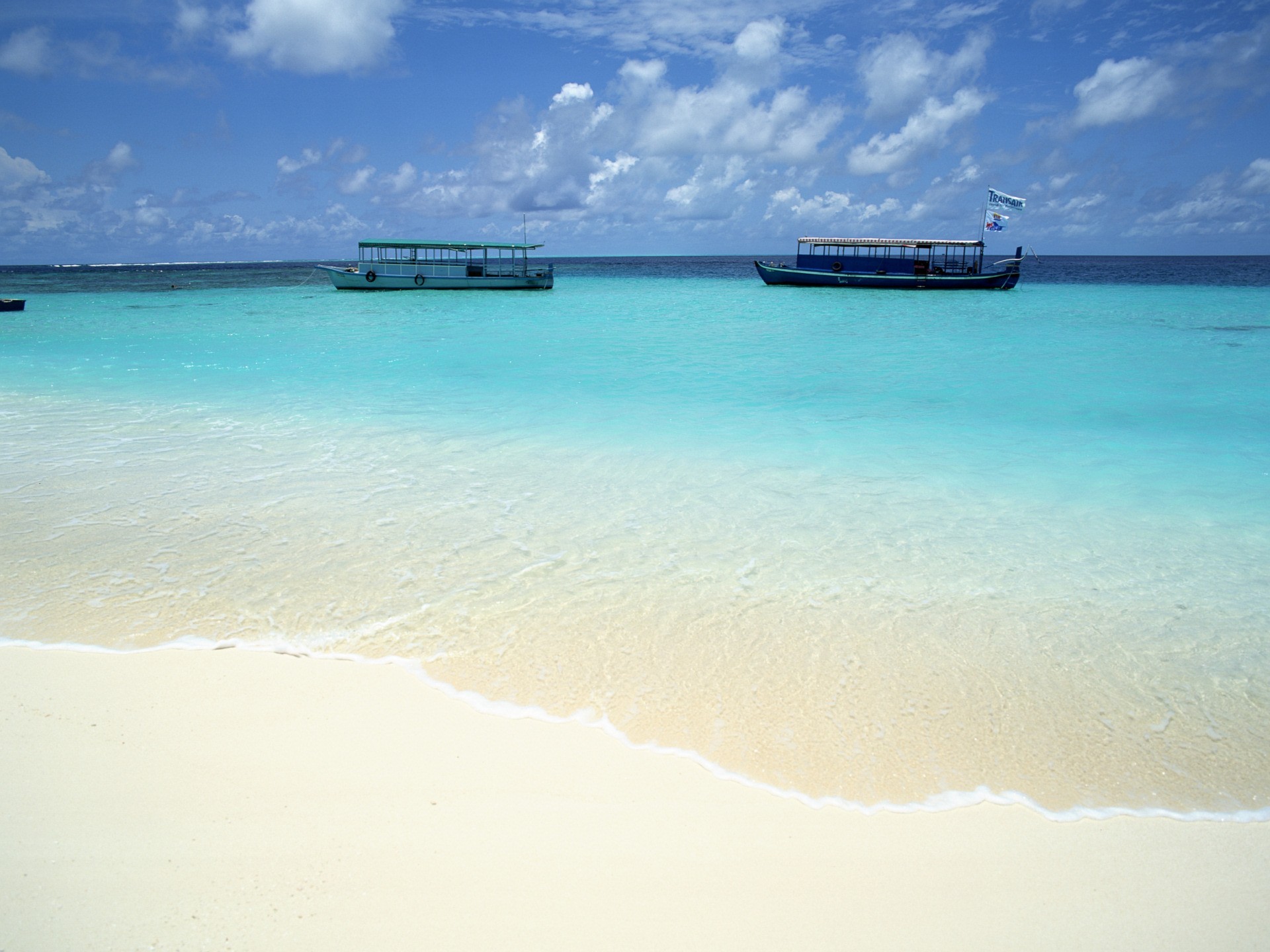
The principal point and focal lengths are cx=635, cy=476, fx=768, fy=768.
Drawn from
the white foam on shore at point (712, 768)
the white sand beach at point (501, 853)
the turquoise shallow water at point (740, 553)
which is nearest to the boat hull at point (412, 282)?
the turquoise shallow water at point (740, 553)

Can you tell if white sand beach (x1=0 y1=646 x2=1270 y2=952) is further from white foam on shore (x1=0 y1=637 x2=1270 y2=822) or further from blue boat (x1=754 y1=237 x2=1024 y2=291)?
blue boat (x1=754 y1=237 x2=1024 y2=291)

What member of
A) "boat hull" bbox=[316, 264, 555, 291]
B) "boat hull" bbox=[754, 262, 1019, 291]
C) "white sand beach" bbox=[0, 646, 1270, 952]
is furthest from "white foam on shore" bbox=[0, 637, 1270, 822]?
"boat hull" bbox=[754, 262, 1019, 291]

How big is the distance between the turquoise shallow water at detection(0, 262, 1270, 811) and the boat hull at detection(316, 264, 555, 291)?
93.3ft

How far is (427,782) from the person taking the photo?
2.82 meters

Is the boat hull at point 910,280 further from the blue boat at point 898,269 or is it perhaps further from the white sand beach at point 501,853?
the white sand beach at point 501,853

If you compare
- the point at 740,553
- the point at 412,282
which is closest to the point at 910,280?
the point at 412,282

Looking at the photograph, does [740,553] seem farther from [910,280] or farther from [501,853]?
[910,280]

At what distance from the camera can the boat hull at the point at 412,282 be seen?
4041cm

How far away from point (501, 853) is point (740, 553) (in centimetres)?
308

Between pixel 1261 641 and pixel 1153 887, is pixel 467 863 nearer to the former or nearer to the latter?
pixel 1153 887

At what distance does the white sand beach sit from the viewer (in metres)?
2.21

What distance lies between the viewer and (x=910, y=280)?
44.0 meters

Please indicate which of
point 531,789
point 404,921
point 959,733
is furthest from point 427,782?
point 959,733

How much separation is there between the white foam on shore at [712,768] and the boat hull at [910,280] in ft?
148
